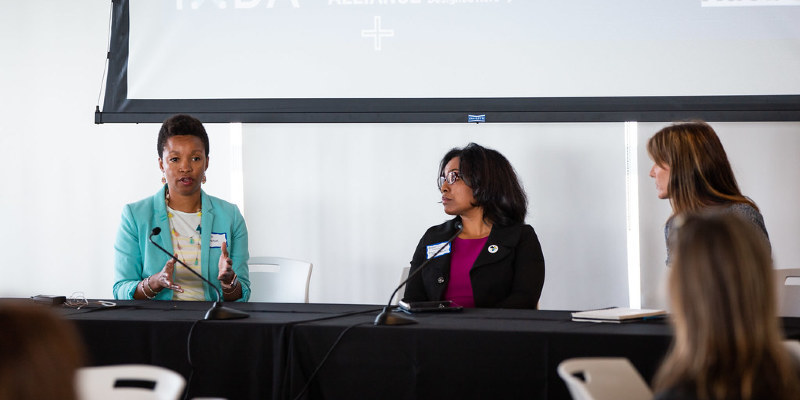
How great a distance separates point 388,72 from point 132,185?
1.51m

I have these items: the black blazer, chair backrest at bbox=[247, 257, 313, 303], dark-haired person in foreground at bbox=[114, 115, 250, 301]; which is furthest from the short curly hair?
the black blazer

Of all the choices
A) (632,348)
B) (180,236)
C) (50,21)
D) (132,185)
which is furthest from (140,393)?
(50,21)

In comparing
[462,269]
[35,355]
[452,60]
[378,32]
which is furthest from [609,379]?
[378,32]

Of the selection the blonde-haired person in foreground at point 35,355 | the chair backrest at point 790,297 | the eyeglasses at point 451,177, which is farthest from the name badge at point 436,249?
the blonde-haired person in foreground at point 35,355

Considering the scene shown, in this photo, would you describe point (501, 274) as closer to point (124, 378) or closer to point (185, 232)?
point (185, 232)

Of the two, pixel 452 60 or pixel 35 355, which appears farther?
pixel 452 60

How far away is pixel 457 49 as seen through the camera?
367 cm

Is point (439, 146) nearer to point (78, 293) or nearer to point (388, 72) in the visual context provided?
point (388, 72)

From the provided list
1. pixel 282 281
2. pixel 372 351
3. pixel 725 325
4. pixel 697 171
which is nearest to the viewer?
pixel 725 325

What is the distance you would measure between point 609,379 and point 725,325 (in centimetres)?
54

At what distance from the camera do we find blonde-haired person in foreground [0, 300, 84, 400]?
927 mm

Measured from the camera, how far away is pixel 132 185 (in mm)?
4184

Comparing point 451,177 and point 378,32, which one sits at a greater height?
point 378,32

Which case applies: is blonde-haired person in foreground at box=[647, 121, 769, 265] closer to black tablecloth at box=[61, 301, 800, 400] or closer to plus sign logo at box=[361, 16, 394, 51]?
Result: black tablecloth at box=[61, 301, 800, 400]
